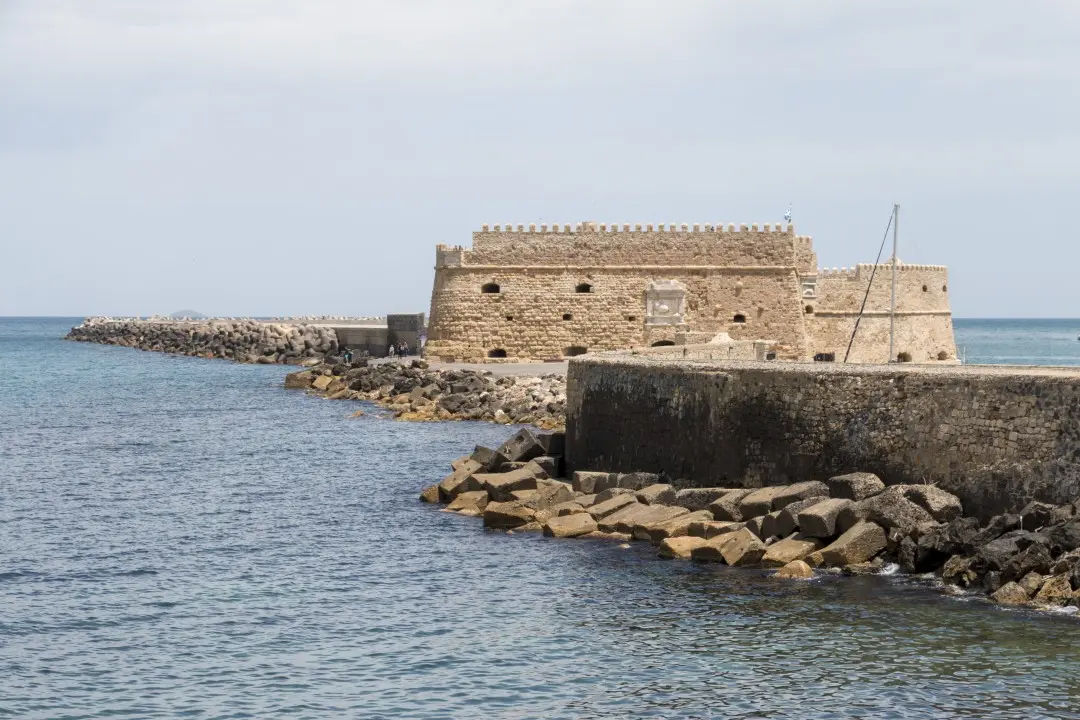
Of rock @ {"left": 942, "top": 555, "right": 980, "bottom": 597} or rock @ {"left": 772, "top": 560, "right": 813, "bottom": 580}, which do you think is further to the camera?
rock @ {"left": 772, "top": 560, "right": 813, "bottom": 580}

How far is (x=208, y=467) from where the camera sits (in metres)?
30.0

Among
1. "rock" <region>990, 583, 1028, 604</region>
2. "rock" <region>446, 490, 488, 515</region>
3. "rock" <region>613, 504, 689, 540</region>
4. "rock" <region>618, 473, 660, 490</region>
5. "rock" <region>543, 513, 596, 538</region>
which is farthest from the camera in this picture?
"rock" <region>446, 490, 488, 515</region>

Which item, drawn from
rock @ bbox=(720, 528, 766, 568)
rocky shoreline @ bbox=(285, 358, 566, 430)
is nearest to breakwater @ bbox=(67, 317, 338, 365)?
rocky shoreline @ bbox=(285, 358, 566, 430)

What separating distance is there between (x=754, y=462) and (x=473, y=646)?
7.29 meters

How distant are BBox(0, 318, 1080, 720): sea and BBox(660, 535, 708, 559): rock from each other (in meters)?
0.19

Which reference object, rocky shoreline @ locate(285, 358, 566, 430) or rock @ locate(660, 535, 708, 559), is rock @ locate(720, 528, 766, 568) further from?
rocky shoreline @ locate(285, 358, 566, 430)

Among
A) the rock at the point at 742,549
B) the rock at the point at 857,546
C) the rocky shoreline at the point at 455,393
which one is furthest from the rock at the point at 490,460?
the rocky shoreline at the point at 455,393

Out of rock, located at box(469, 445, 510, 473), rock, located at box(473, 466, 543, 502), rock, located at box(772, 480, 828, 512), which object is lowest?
rock, located at box(473, 466, 543, 502)

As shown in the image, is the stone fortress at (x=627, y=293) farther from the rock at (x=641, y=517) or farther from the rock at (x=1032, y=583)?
the rock at (x=1032, y=583)

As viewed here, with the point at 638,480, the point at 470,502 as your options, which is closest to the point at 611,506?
the point at 638,480

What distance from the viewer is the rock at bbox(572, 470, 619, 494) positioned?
22547 millimetres

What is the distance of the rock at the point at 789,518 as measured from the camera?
18.3 metres

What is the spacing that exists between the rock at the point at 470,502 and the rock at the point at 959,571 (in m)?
8.56

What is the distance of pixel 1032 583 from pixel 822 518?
9.68 feet
